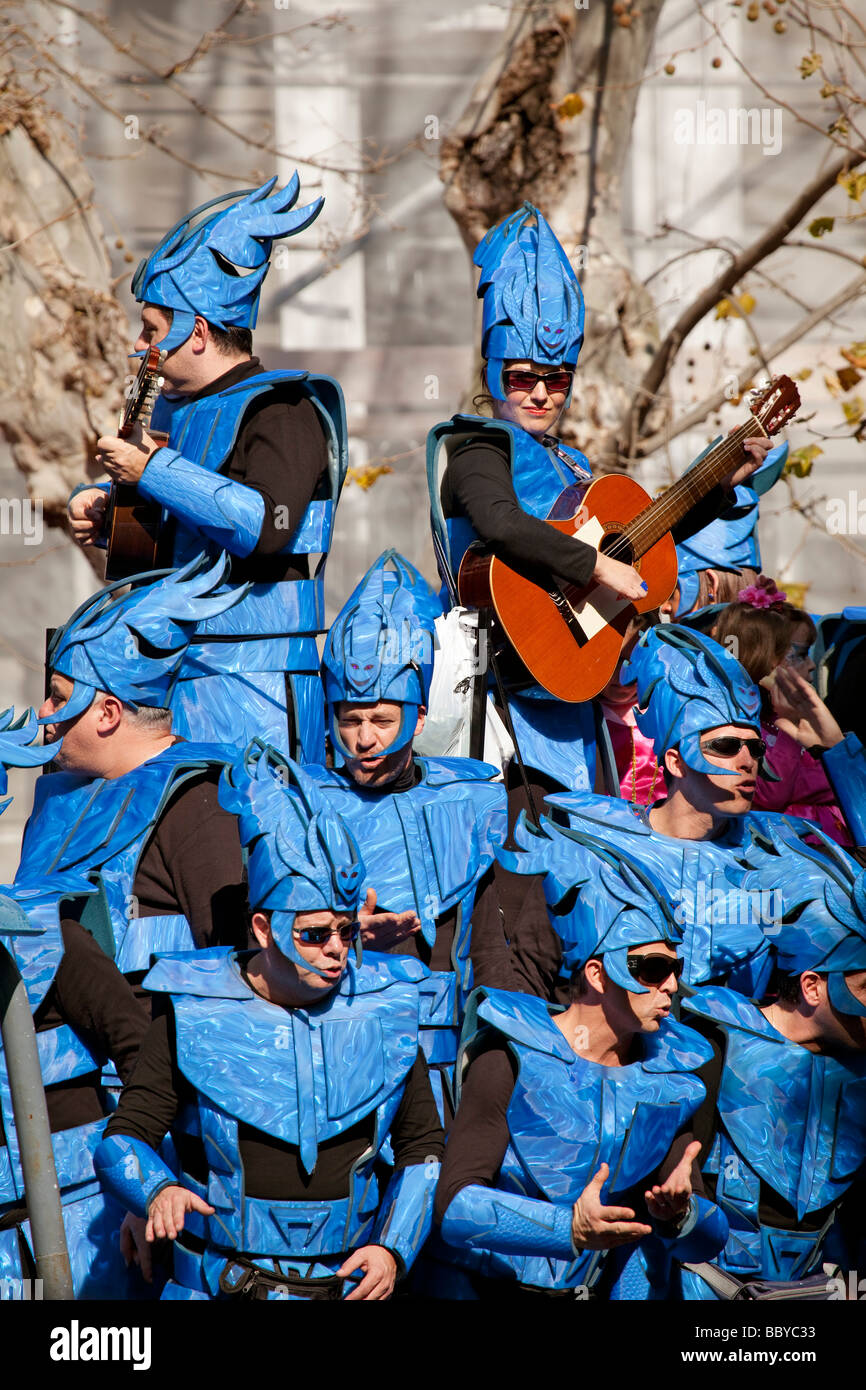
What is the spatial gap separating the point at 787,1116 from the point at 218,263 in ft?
7.58

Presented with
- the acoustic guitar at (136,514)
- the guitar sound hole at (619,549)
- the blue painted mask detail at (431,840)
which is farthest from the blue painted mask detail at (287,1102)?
the guitar sound hole at (619,549)

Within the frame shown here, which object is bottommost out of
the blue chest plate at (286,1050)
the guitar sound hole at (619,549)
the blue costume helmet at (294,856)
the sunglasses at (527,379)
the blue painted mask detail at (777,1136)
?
the blue painted mask detail at (777,1136)

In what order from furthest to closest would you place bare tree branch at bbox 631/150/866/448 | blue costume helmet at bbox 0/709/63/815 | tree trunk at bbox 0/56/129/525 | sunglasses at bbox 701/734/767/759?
tree trunk at bbox 0/56/129/525 < bare tree branch at bbox 631/150/866/448 < sunglasses at bbox 701/734/767/759 < blue costume helmet at bbox 0/709/63/815

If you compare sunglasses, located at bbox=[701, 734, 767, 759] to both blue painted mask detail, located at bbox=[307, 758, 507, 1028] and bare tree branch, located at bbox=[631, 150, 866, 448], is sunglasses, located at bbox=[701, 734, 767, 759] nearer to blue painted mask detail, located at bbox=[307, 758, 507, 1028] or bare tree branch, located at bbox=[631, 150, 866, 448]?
blue painted mask detail, located at bbox=[307, 758, 507, 1028]

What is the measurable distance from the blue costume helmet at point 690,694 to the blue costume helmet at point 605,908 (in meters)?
0.67

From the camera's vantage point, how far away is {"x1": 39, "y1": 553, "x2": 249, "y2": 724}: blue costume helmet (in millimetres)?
3971

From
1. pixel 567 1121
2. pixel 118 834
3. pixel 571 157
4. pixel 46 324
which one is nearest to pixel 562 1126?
pixel 567 1121

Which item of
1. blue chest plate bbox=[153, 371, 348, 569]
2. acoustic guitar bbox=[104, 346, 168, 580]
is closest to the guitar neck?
blue chest plate bbox=[153, 371, 348, 569]

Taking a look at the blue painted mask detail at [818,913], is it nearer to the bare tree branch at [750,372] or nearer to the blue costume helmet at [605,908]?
the blue costume helmet at [605,908]

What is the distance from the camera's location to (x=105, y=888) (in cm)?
373

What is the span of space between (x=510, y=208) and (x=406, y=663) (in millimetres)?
4212

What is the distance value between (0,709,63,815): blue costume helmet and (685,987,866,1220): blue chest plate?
136 cm

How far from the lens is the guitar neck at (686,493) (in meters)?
4.59

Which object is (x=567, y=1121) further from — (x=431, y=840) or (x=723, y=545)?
Answer: (x=723, y=545)
